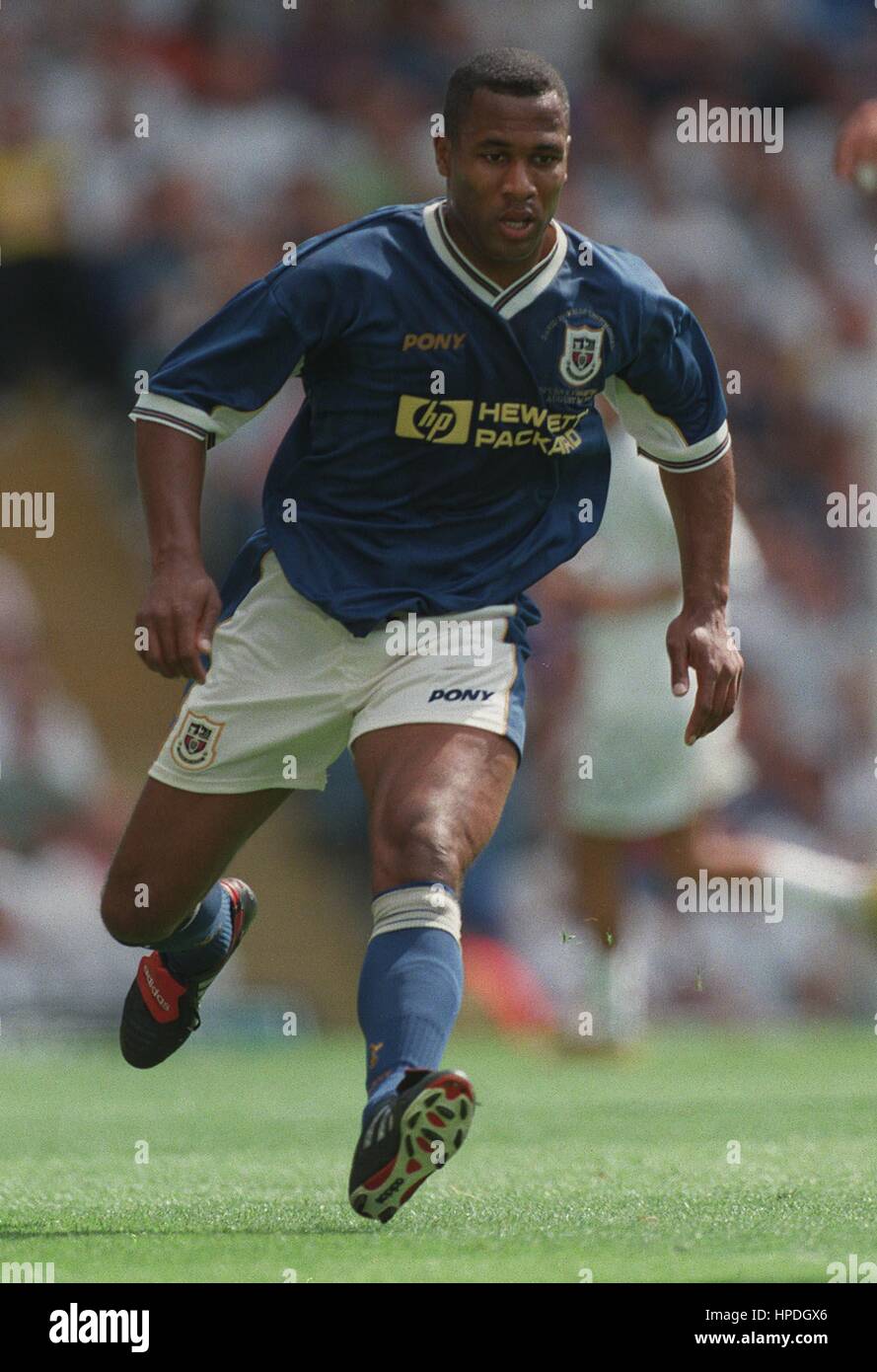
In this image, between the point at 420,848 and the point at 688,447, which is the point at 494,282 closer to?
the point at 688,447

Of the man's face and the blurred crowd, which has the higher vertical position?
the blurred crowd

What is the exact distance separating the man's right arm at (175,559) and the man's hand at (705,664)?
1043mm

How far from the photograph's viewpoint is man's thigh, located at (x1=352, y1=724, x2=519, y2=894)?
4305mm

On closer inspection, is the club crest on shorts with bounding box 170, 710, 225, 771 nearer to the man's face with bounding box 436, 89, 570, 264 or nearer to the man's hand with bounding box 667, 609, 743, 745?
the man's hand with bounding box 667, 609, 743, 745

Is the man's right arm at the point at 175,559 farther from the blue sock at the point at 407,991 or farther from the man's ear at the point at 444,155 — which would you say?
the man's ear at the point at 444,155

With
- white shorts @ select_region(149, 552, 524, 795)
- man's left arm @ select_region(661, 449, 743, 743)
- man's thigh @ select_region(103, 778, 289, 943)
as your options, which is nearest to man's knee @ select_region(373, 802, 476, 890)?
white shorts @ select_region(149, 552, 524, 795)

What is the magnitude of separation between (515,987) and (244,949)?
1512mm

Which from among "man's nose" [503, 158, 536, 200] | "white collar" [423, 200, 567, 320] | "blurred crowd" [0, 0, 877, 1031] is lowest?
"white collar" [423, 200, 567, 320]

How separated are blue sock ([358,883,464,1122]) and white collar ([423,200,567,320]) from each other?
1385 millimetres

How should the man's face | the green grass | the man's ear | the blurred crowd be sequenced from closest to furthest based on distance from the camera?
1. the green grass
2. the man's face
3. the man's ear
4. the blurred crowd

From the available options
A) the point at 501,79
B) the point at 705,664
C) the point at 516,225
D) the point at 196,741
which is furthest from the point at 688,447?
the point at 196,741

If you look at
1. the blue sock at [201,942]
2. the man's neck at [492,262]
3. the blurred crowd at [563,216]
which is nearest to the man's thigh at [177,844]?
the blue sock at [201,942]

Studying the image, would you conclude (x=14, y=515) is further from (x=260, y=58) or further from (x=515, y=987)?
(x=515, y=987)

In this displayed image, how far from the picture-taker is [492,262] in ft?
15.9
